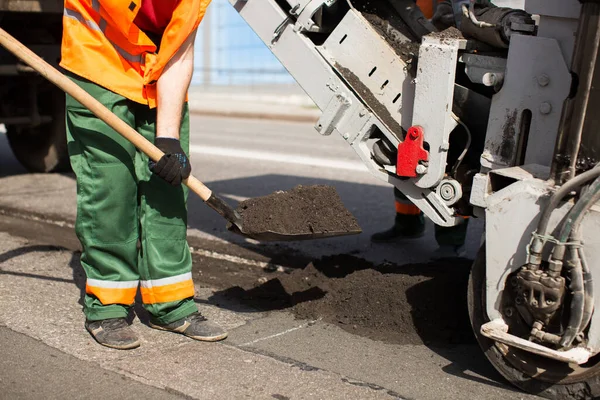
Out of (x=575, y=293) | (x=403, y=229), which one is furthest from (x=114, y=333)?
(x=403, y=229)

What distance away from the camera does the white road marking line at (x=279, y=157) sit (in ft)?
27.2

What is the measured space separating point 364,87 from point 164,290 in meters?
1.34

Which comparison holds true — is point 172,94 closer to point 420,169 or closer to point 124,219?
point 124,219

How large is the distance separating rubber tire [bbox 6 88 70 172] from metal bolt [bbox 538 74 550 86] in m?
5.15

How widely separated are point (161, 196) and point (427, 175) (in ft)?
3.93

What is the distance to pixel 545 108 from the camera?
2990mm

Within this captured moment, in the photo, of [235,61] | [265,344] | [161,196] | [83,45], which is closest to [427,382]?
[265,344]

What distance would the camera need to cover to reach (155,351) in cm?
330

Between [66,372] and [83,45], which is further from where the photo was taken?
[83,45]

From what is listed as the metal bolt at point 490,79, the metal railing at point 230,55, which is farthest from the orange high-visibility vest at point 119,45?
the metal railing at point 230,55

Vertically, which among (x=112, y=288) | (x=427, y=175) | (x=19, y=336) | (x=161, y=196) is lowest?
(x=19, y=336)

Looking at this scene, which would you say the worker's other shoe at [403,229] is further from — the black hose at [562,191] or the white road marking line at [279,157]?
the white road marking line at [279,157]

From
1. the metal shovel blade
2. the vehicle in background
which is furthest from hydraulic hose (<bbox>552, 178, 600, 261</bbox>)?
the vehicle in background

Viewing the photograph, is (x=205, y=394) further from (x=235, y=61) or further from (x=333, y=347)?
(x=235, y=61)
